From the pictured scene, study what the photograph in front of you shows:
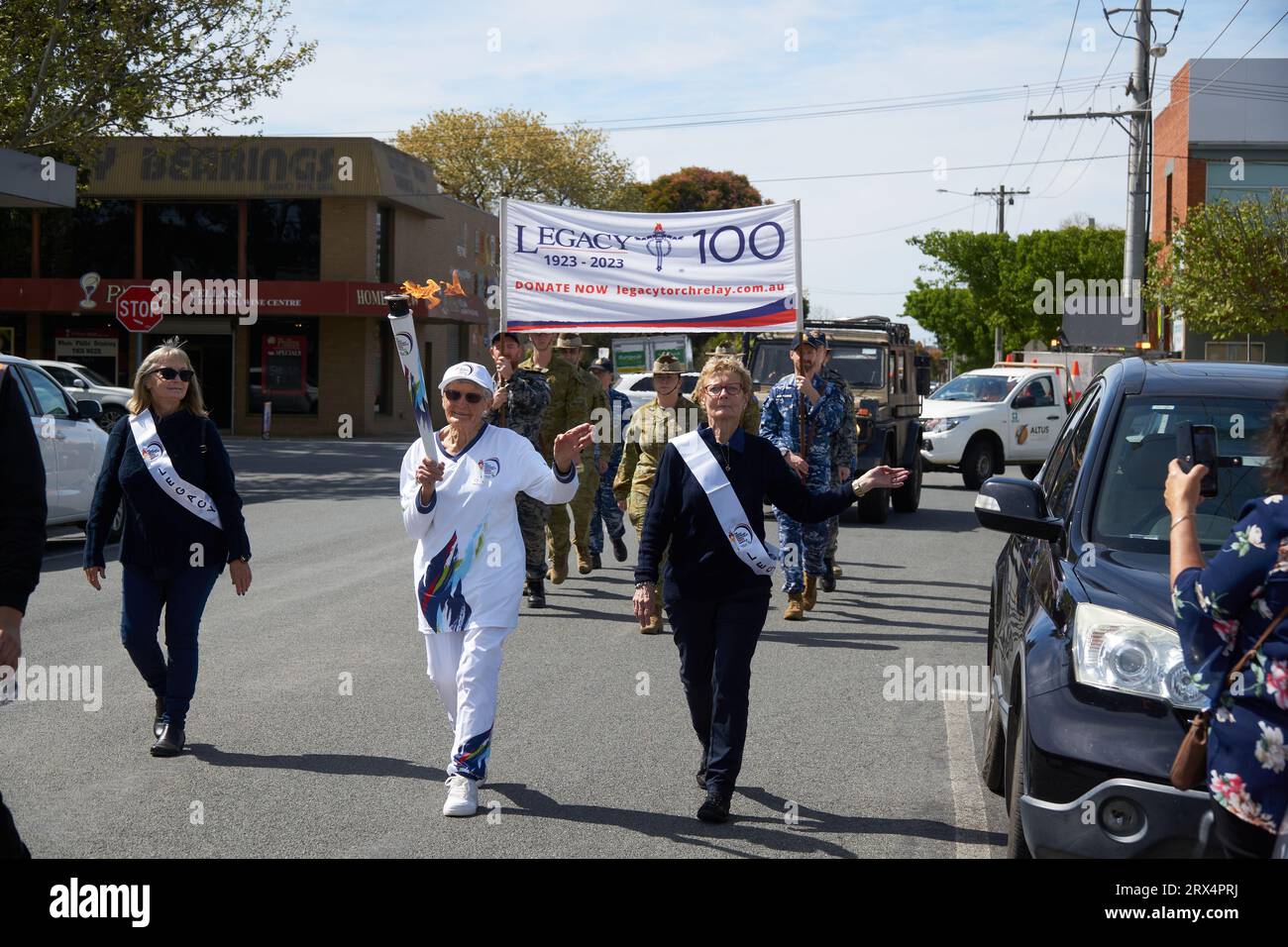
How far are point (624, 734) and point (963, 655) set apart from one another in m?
3.17

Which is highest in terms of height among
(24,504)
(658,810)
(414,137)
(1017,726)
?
(414,137)

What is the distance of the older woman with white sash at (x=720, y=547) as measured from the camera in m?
5.82

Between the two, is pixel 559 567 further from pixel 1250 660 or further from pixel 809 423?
pixel 1250 660

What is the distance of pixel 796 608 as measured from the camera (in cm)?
1065

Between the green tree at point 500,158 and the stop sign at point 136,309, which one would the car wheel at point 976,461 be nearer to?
the stop sign at point 136,309

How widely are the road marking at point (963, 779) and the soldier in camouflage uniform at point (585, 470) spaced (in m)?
4.42

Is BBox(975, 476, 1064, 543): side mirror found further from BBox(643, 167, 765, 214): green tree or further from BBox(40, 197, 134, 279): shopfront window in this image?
BBox(643, 167, 765, 214): green tree

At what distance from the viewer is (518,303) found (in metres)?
14.2

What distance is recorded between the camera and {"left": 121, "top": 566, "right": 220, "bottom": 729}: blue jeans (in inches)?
261

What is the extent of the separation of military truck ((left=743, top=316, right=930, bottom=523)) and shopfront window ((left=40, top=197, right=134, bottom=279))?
29.5m

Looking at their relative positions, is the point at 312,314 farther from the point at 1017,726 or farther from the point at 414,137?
the point at 1017,726

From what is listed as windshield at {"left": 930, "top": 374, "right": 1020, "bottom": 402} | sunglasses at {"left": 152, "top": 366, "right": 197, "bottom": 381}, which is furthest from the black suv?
windshield at {"left": 930, "top": 374, "right": 1020, "bottom": 402}

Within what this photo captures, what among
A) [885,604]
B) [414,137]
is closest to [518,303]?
[885,604]
